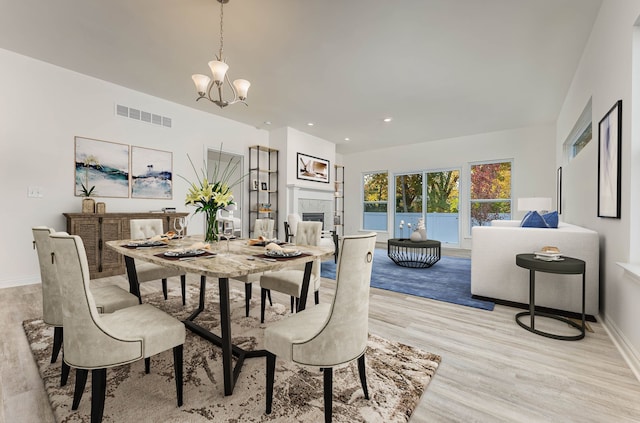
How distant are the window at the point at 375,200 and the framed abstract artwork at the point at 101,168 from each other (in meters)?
6.40

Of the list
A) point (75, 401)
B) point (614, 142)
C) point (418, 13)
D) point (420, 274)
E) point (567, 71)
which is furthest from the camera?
point (420, 274)

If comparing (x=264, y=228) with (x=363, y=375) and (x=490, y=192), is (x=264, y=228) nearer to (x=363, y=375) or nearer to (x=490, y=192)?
(x=363, y=375)

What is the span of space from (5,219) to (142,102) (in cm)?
235

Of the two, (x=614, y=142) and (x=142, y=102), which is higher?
(x=142, y=102)

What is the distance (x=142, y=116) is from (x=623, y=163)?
5.81 meters

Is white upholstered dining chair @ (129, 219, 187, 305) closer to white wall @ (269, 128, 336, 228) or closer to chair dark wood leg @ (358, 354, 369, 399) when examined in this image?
chair dark wood leg @ (358, 354, 369, 399)

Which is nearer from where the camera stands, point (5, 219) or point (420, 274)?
point (5, 219)

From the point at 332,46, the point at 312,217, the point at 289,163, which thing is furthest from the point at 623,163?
the point at 312,217

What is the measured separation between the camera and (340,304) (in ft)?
3.93

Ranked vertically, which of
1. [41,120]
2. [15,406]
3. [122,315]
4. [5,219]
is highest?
[41,120]

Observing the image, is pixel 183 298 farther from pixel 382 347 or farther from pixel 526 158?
pixel 526 158

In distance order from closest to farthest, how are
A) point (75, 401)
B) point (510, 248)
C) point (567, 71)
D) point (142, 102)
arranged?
point (75, 401) < point (510, 248) < point (567, 71) < point (142, 102)

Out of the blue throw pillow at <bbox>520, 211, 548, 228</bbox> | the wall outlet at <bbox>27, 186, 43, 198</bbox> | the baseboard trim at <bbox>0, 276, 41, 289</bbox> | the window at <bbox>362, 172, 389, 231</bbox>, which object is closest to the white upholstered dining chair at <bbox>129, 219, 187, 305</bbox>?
the wall outlet at <bbox>27, 186, 43, 198</bbox>

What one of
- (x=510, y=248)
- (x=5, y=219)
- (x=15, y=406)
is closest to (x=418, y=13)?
(x=510, y=248)
